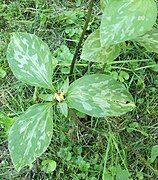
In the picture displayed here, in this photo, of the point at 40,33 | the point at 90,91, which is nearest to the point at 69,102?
the point at 90,91

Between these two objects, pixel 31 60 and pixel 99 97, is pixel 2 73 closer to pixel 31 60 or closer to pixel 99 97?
pixel 31 60

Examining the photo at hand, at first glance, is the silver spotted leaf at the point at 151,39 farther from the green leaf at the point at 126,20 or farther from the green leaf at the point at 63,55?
the green leaf at the point at 63,55

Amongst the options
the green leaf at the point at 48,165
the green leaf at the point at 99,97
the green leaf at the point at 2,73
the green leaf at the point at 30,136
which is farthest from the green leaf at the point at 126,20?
the green leaf at the point at 2,73

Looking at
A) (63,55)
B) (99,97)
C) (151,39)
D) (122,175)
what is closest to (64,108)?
(99,97)

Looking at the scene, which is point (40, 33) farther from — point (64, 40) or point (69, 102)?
point (69, 102)

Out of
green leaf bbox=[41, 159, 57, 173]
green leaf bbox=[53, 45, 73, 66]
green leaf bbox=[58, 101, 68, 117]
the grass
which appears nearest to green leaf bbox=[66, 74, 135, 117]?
green leaf bbox=[58, 101, 68, 117]
